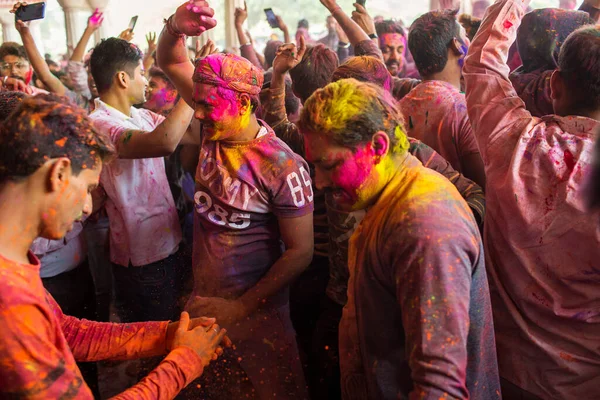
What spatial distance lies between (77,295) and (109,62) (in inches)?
57.0

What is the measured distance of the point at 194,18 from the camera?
2518 mm

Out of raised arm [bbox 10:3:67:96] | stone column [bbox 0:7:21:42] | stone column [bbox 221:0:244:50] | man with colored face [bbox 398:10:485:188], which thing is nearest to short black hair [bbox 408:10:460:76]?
man with colored face [bbox 398:10:485:188]

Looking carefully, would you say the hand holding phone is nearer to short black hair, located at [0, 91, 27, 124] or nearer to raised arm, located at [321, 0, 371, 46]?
short black hair, located at [0, 91, 27, 124]

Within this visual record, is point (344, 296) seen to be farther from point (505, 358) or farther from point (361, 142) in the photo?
point (361, 142)

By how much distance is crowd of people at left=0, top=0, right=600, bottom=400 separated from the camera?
1.41 meters

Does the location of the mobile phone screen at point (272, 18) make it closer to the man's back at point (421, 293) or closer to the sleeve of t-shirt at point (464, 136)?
the sleeve of t-shirt at point (464, 136)

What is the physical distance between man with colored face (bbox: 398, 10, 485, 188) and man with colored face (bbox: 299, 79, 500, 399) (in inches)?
40.4

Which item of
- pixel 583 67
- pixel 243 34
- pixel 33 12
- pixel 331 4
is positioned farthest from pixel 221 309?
pixel 243 34

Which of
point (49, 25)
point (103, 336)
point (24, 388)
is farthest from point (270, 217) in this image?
point (49, 25)

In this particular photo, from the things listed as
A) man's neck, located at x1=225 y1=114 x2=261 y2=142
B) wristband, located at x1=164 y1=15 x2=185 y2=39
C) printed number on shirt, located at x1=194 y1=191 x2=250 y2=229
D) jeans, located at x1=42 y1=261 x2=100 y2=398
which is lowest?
jeans, located at x1=42 y1=261 x2=100 y2=398

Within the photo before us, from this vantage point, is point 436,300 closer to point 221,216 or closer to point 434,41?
point 221,216

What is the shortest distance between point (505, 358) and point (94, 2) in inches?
433

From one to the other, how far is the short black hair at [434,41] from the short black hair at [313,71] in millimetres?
483

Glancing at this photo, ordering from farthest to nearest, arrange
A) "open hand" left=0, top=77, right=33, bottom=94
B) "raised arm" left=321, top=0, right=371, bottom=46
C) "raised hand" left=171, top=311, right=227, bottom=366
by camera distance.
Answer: "open hand" left=0, top=77, right=33, bottom=94
"raised arm" left=321, top=0, right=371, bottom=46
"raised hand" left=171, top=311, right=227, bottom=366
